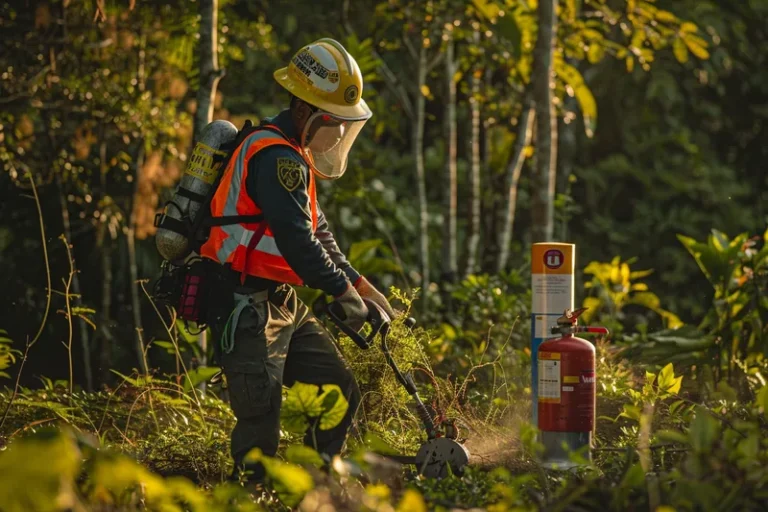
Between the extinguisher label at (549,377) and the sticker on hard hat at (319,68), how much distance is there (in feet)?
5.27

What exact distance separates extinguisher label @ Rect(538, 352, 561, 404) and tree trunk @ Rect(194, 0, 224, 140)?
10.6 feet

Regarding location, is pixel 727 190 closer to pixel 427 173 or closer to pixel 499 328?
pixel 427 173

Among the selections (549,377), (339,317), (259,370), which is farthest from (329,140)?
(549,377)

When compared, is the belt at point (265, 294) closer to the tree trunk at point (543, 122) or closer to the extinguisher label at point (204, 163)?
the extinguisher label at point (204, 163)

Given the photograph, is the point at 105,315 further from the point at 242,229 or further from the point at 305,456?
the point at 305,456

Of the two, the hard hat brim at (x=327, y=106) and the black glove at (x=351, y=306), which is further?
the hard hat brim at (x=327, y=106)

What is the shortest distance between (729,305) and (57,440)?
251 inches

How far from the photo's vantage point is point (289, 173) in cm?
509

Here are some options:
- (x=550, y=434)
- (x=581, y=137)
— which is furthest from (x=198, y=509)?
(x=581, y=137)

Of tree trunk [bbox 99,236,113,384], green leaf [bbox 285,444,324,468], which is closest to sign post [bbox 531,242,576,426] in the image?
green leaf [bbox 285,444,324,468]

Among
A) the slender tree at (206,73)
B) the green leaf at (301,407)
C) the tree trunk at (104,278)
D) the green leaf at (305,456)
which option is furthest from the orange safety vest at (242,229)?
the tree trunk at (104,278)

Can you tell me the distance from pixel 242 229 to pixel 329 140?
0.64m

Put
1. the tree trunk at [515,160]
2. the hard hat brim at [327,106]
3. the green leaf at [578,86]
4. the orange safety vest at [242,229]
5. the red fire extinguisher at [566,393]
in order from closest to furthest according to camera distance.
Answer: the orange safety vest at [242,229]
the hard hat brim at [327,106]
the red fire extinguisher at [566,393]
the green leaf at [578,86]
the tree trunk at [515,160]

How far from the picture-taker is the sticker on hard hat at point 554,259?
6105 mm
